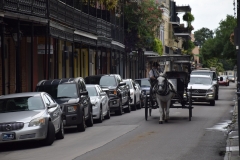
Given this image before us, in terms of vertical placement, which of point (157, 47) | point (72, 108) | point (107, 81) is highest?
point (157, 47)

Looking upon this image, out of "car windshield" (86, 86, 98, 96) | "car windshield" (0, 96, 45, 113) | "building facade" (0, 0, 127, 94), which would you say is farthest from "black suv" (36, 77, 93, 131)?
"car windshield" (86, 86, 98, 96)

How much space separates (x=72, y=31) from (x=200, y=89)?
8.94 meters

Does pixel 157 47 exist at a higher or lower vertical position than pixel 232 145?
higher

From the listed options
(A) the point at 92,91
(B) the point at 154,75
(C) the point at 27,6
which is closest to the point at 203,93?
(A) the point at 92,91

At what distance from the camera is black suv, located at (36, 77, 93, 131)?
22706 millimetres

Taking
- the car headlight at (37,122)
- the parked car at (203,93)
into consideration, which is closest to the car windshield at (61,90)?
the car headlight at (37,122)

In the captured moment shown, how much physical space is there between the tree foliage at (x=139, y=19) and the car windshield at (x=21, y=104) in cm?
4309

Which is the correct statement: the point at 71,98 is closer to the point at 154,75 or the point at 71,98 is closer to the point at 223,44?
the point at 154,75

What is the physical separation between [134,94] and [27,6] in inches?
428

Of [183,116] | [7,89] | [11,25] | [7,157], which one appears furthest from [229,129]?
[7,89]

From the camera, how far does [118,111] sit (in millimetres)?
32625

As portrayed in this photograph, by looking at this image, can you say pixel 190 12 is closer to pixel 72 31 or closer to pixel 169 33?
pixel 169 33

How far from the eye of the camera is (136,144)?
60.1 feet

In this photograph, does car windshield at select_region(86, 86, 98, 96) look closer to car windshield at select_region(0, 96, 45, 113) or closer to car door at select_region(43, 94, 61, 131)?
car door at select_region(43, 94, 61, 131)
